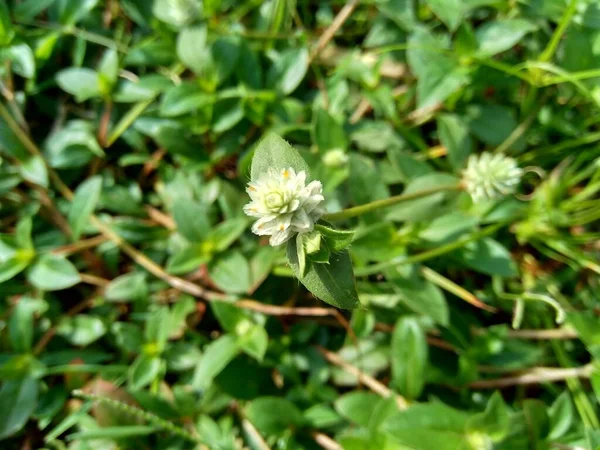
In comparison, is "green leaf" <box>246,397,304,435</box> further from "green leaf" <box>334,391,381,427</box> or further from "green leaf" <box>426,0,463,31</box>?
"green leaf" <box>426,0,463,31</box>

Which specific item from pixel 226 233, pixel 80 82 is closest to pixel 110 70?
pixel 80 82

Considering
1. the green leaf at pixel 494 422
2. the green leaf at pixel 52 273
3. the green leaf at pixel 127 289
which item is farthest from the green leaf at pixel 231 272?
the green leaf at pixel 494 422

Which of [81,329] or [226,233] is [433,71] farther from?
[81,329]

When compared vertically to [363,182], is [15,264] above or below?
below

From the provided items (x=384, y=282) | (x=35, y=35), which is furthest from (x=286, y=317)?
(x=35, y=35)

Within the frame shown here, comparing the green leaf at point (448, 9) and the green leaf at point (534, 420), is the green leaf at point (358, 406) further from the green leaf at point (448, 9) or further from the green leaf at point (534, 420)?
the green leaf at point (448, 9)

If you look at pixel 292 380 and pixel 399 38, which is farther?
pixel 399 38

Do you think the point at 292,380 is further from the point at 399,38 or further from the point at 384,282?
the point at 399,38
